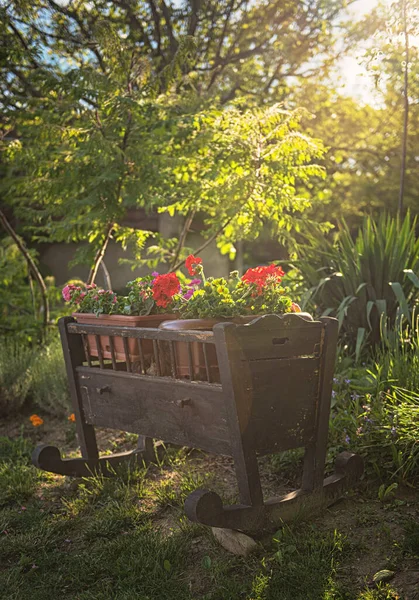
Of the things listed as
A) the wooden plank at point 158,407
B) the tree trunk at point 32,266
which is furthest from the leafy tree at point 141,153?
the wooden plank at point 158,407

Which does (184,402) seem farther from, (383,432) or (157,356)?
(383,432)

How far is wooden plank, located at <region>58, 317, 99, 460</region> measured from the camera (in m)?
3.84

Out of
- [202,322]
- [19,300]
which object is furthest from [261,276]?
[19,300]

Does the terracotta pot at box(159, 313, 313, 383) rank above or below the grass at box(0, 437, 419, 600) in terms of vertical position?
above

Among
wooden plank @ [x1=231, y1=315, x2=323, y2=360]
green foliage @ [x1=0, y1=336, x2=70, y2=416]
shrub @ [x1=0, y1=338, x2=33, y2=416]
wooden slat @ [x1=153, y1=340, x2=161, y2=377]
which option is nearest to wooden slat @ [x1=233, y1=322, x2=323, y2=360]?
wooden plank @ [x1=231, y1=315, x2=323, y2=360]

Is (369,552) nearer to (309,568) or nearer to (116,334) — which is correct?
(309,568)

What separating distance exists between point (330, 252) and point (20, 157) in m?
2.82

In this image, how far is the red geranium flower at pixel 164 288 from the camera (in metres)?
3.36

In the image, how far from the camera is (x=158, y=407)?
127 inches

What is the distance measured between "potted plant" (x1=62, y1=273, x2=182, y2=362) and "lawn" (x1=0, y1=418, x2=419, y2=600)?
2.61ft

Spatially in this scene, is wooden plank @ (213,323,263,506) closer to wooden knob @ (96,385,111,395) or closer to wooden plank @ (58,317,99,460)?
wooden knob @ (96,385,111,395)

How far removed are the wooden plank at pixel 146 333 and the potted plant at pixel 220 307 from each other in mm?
69

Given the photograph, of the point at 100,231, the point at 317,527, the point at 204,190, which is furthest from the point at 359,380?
the point at 100,231

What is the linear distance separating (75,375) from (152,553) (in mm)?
1290
